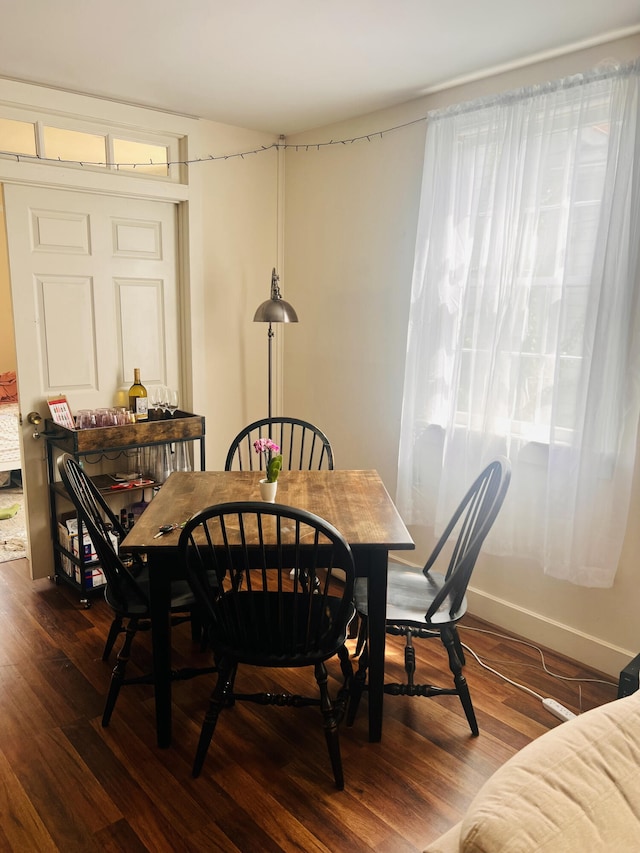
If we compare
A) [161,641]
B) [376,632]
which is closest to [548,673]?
[376,632]

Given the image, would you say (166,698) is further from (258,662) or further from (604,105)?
(604,105)

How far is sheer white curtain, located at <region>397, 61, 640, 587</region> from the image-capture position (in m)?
2.41

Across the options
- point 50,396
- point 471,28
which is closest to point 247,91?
point 471,28

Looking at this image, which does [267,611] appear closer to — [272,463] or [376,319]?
[272,463]

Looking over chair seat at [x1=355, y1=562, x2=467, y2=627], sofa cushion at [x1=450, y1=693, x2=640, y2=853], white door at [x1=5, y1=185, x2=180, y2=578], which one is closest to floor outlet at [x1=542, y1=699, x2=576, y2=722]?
chair seat at [x1=355, y1=562, x2=467, y2=627]

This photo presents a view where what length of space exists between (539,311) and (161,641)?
200 cm

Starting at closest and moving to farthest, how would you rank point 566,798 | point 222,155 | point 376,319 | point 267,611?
point 566,798 → point 267,611 → point 376,319 → point 222,155

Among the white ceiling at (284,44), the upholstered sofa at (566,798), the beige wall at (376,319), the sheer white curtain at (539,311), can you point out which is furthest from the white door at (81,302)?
the upholstered sofa at (566,798)

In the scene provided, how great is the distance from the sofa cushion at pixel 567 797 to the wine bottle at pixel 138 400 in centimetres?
283

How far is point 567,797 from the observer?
36.8 inches

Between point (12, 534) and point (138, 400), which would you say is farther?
point (12, 534)

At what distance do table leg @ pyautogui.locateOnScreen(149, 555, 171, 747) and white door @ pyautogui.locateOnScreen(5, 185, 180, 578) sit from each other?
5.45 ft

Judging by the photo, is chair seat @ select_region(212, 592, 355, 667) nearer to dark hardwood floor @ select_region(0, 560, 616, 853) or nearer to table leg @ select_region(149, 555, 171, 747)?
table leg @ select_region(149, 555, 171, 747)

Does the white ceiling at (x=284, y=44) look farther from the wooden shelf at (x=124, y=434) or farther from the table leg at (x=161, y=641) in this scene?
the table leg at (x=161, y=641)
